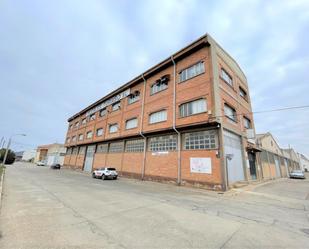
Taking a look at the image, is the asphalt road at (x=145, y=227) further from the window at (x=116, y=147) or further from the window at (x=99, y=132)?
the window at (x=99, y=132)

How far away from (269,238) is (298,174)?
113ft

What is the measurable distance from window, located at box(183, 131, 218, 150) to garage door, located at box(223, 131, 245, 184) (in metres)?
1.18

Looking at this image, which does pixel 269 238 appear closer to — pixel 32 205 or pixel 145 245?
pixel 145 245

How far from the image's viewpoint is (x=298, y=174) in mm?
29641

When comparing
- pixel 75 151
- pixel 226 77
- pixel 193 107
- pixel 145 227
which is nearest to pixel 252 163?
pixel 226 77

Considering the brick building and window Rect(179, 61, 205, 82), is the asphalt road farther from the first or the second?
window Rect(179, 61, 205, 82)

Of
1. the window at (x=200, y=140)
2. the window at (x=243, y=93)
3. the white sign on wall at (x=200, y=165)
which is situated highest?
the window at (x=243, y=93)

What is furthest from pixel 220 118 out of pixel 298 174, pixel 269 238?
pixel 298 174

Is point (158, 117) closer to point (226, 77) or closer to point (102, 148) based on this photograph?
point (226, 77)

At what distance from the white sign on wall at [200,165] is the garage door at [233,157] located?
5.39 ft

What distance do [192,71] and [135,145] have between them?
1140 cm

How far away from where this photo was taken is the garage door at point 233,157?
46.5 ft

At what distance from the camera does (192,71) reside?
16.9 metres

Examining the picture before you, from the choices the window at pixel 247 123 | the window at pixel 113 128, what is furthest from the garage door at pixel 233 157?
the window at pixel 113 128
